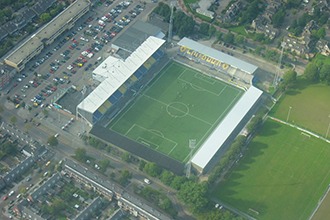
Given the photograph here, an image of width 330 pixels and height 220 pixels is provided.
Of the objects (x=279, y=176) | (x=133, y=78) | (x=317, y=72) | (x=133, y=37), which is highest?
(x=133, y=37)

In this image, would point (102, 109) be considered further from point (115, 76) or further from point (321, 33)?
point (321, 33)

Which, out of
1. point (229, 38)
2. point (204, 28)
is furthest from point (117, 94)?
point (229, 38)

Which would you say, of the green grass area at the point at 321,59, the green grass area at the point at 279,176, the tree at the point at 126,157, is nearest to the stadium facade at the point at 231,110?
the green grass area at the point at 279,176

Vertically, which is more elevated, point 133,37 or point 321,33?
point 133,37

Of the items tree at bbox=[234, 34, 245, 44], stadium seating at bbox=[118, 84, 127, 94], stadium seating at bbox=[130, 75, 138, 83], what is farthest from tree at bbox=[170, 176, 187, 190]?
tree at bbox=[234, 34, 245, 44]

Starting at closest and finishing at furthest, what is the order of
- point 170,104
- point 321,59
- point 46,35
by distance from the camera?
1. point 170,104
2. point 46,35
3. point 321,59

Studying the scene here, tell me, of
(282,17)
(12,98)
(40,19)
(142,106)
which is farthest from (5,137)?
(282,17)
